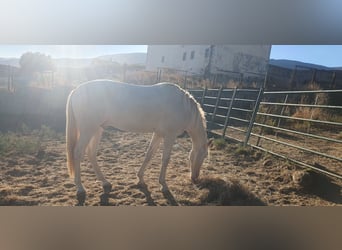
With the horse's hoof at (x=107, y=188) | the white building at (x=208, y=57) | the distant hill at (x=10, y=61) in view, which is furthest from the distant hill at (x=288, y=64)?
the distant hill at (x=10, y=61)

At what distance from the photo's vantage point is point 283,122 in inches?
91.3

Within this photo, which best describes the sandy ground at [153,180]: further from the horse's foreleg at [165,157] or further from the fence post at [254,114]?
the fence post at [254,114]

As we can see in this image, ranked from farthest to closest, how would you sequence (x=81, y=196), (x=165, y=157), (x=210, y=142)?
(x=210, y=142) → (x=165, y=157) → (x=81, y=196)

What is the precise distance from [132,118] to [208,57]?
697 millimetres

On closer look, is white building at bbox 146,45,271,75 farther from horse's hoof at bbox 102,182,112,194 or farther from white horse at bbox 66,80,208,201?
horse's hoof at bbox 102,182,112,194

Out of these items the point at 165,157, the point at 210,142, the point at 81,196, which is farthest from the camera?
the point at 210,142

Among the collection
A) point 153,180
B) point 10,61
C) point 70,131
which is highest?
point 10,61

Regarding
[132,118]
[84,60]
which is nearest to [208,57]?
[132,118]

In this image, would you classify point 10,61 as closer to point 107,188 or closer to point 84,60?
point 84,60

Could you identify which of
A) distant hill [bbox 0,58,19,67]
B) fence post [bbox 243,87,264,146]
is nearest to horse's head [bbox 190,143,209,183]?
fence post [bbox 243,87,264,146]

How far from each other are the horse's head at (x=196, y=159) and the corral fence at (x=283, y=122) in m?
0.19

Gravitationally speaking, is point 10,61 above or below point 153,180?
above

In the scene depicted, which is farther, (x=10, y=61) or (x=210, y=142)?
(x=210, y=142)

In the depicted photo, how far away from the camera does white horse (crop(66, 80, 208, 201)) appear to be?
2.12m
